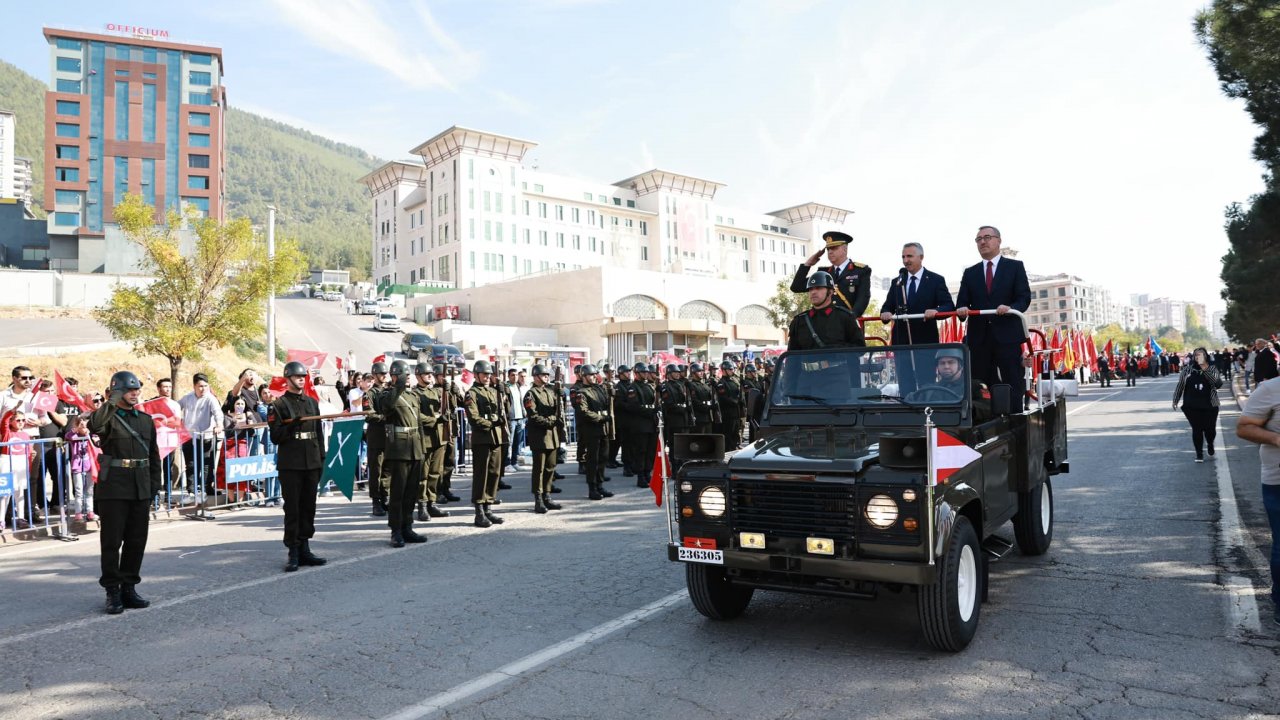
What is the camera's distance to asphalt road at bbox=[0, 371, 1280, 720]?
404cm

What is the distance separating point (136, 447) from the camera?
6625mm

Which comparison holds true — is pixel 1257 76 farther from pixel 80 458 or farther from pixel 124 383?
pixel 80 458

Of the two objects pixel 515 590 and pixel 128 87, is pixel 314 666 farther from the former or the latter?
pixel 128 87

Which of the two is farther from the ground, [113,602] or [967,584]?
[967,584]

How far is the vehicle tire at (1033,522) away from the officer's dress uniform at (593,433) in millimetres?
6247

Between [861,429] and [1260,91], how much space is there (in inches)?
477

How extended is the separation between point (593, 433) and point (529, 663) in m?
7.48

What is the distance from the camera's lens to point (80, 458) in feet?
33.3

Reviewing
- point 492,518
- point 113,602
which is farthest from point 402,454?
point 113,602

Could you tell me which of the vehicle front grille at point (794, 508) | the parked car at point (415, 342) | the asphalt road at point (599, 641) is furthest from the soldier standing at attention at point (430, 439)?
the parked car at point (415, 342)

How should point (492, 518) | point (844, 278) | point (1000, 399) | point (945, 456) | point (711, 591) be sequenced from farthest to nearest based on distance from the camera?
point (492, 518), point (844, 278), point (1000, 399), point (711, 591), point (945, 456)

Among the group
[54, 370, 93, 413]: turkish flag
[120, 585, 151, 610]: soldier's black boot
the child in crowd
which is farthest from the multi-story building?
[120, 585, 151, 610]: soldier's black boot

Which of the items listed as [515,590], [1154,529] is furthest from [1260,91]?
[515,590]

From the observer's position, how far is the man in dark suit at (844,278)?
6.96 metres
